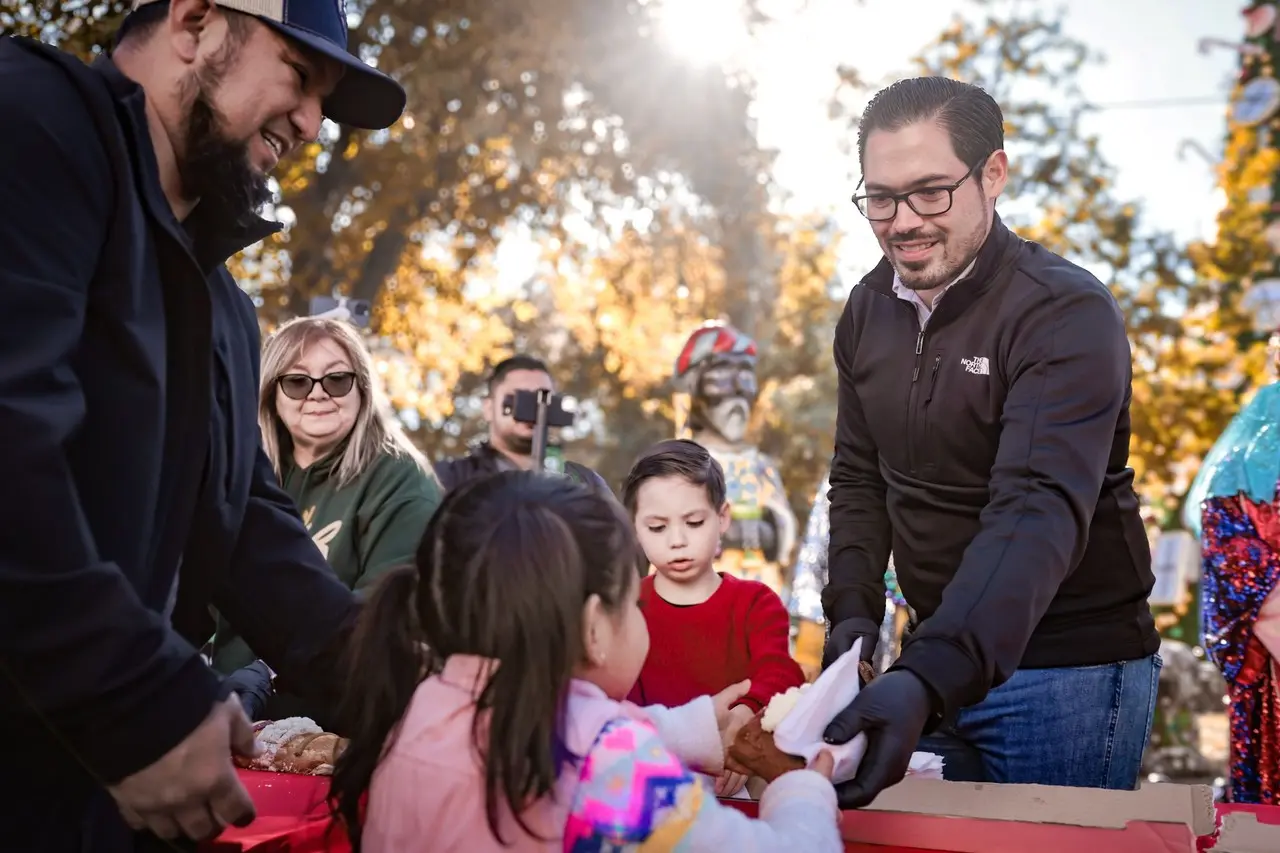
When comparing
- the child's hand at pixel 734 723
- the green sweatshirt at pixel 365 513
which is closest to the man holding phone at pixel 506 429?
the green sweatshirt at pixel 365 513

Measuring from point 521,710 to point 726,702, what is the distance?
1276mm

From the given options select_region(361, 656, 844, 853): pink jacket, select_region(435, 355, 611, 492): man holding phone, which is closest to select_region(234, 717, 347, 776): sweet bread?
select_region(361, 656, 844, 853): pink jacket

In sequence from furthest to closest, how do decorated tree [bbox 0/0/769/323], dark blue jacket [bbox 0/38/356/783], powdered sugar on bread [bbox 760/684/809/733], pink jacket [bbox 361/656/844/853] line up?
decorated tree [bbox 0/0/769/323] → powdered sugar on bread [bbox 760/684/809/733] → pink jacket [bbox 361/656/844/853] → dark blue jacket [bbox 0/38/356/783]

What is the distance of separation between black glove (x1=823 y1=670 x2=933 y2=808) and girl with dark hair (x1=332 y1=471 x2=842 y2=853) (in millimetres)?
53

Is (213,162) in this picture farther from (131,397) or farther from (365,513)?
(365,513)

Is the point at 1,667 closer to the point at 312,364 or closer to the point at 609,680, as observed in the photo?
the point at 609,680

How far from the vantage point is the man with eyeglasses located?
2230 millimetres

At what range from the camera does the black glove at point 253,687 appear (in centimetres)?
300

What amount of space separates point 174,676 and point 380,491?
8.35 feet

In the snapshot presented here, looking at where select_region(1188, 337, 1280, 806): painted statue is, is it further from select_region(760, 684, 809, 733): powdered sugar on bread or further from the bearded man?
the bearded man

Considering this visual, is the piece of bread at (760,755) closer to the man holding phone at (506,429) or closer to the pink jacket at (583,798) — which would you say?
the pink jacket at (583,798)

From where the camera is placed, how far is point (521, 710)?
1.66 m

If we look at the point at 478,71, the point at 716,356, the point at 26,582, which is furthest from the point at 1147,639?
the point at 478,71

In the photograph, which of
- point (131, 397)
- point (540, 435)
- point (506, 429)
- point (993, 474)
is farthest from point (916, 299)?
point (506, 429)
